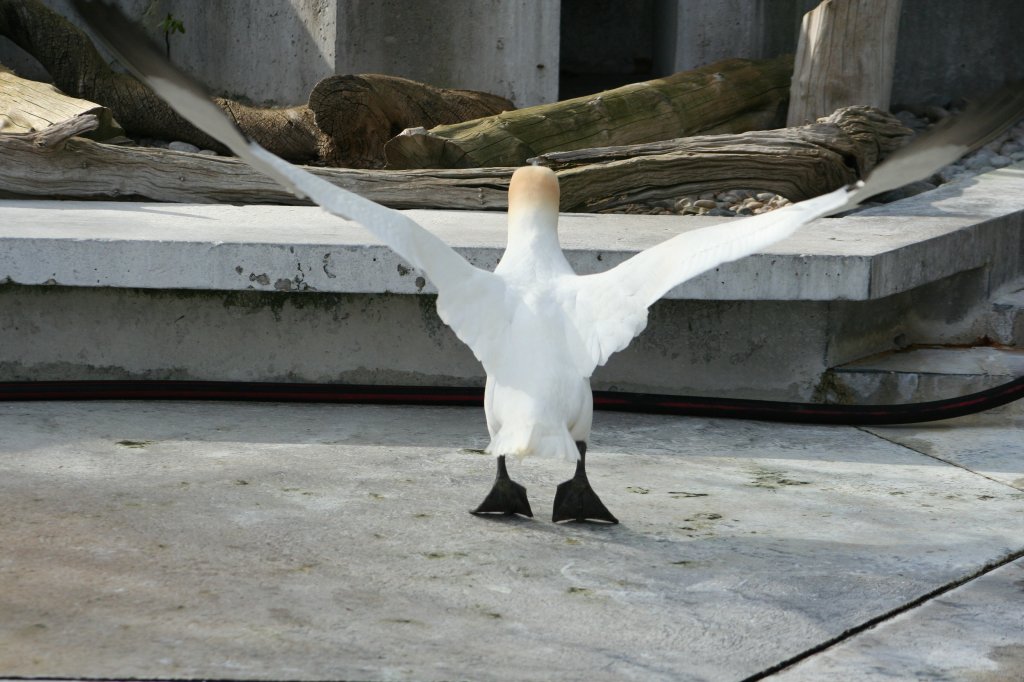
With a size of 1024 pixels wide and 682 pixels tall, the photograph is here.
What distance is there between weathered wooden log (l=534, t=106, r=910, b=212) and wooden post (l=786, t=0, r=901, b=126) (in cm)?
94

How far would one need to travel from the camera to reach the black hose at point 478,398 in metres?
4.91

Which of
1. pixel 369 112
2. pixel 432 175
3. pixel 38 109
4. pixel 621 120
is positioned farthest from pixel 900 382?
pixel 38 109

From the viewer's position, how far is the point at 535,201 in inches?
153

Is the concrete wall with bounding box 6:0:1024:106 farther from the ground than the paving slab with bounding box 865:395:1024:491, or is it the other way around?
the concrete wall with bounding box 6:0:1024:106

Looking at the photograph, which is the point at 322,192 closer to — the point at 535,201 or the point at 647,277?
the point at 535,201

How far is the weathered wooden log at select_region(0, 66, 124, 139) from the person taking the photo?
6.15 m

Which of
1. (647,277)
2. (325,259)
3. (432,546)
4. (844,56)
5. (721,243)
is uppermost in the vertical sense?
(844,56)

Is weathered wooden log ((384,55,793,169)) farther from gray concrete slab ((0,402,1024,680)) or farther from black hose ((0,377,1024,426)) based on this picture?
→ gray concrete slab ((0,402,1024,680))

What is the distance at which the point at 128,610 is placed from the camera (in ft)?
9.80

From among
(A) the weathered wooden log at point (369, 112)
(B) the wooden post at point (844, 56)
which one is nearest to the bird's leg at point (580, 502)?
(A) the weathered wooden log at point (369, 112)

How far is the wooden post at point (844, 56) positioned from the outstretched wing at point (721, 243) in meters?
4.54

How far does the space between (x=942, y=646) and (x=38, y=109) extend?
4979 mm

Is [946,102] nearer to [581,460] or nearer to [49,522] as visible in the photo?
[581,460]

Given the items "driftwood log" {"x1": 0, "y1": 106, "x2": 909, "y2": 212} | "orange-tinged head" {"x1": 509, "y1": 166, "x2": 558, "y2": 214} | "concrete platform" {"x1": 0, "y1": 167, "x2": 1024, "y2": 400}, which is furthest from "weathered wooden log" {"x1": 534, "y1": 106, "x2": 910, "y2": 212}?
"orange-tinged head" {"x1": 509, "y1": 166, "x2": 558, "y2": 214}
